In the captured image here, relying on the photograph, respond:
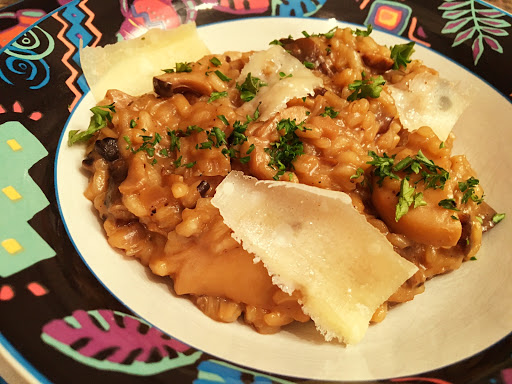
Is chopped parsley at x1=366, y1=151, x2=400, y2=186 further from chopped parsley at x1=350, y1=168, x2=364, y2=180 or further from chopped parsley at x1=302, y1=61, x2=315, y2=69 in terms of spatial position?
chopped parsley at x1=302, y1=61, x2=315, y2=69

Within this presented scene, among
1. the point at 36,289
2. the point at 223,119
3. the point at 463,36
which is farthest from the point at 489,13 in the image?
the point at 36,289

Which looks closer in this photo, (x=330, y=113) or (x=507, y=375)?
(x=507, y=375)

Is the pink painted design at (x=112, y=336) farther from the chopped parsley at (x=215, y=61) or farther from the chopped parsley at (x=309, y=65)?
the chopped parsley at (x=309, y=65)

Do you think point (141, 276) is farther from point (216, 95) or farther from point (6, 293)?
point (216, 95)

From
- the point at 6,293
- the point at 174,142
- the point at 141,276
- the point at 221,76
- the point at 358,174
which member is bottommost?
the point at 141,276

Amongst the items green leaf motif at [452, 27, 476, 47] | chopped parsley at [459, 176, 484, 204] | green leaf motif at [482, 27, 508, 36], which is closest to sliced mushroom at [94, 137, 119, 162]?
chopped parsley at [459, 176, 484, 204]

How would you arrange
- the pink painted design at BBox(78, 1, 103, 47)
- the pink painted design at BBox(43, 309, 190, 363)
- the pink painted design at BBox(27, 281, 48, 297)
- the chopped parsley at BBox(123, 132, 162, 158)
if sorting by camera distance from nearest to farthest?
1. the pink painted design at BBox(43, 309, 190, 363)
2. the pink painted design at BBox(27, 281, 48, 297)
3. the chopped parsley at BBox(123, 132, 162, 158)
4. the pink painted design at BBox(78, 1, 103, 47)

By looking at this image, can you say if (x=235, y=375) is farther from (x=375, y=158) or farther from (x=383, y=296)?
(x=375, y=158)
